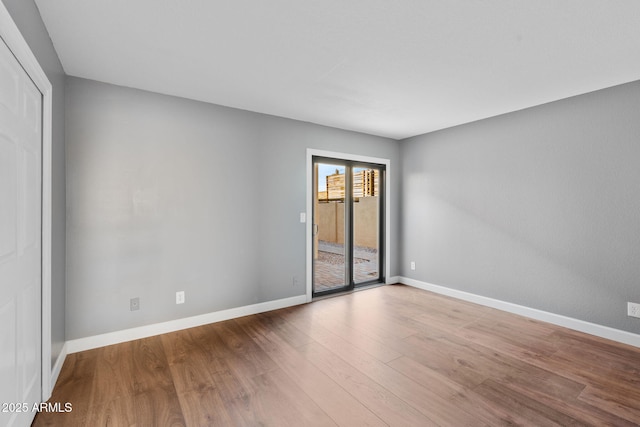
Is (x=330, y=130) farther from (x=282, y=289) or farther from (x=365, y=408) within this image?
(x=365, y=408)

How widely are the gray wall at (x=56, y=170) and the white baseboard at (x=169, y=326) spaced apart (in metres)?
0.19

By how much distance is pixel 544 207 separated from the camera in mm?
3332

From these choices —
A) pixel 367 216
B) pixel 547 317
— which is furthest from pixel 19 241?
pixel 547 317

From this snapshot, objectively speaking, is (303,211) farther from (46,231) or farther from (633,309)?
(633,309)

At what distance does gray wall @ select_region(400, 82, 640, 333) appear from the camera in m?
2.82

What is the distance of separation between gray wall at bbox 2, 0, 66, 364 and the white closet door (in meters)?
0.27

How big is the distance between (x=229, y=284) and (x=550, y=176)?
3.90 m

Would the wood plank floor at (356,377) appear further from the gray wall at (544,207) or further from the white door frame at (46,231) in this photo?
the gray wall at (544,207)

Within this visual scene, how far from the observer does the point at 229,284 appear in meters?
3.37

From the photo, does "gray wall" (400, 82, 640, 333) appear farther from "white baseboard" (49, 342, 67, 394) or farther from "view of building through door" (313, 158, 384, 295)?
"white baseboard" (49, 342, 67, 394)

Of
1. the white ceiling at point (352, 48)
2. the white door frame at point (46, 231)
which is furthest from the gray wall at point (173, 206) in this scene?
the white door frame at point (46, 231)

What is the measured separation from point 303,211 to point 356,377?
2200 millimetres

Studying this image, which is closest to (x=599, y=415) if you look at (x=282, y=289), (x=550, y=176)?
(x=550, y=176)

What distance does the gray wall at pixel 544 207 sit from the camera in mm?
2818
